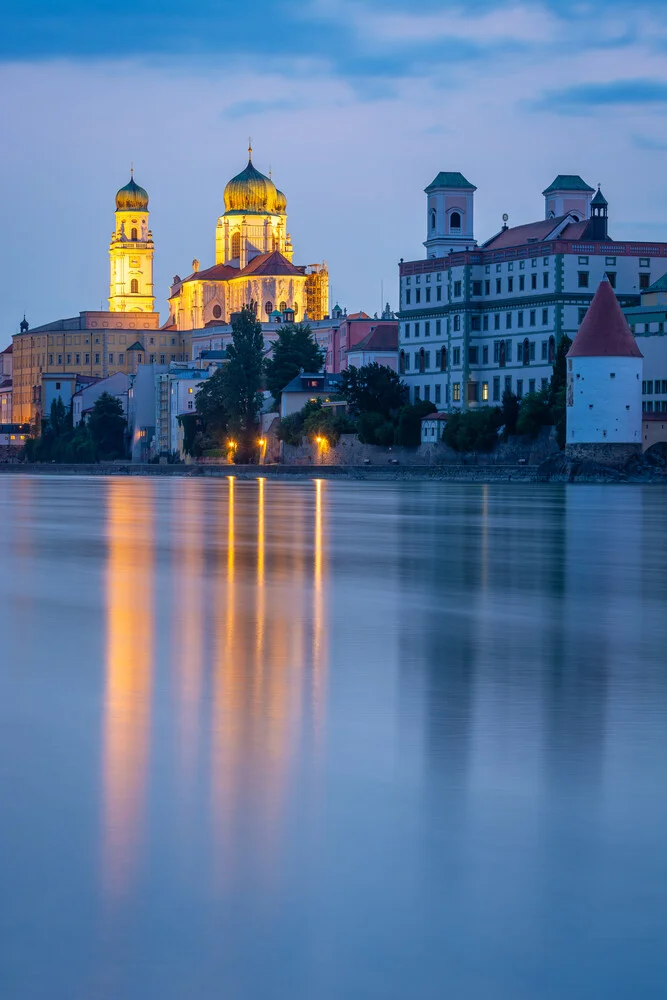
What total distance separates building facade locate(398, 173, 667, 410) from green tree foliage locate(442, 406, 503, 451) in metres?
4.15

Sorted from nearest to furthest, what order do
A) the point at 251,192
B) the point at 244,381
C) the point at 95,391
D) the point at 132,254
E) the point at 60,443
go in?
the point at 244,381, the point at 60,443, the point at 95,391, the point at 251,192, the point at 132,254

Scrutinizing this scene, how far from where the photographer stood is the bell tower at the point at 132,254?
544 ft

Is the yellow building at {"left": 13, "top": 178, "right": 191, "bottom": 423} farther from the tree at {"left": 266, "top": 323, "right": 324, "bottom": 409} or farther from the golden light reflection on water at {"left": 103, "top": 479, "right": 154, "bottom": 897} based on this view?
the golden light reflection on water at {"left": 103, "top": 479, "right": 154, "bottom": 897}

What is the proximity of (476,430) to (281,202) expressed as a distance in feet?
257

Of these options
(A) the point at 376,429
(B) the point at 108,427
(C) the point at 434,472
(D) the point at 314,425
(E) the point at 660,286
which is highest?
(E) the point at 660,286

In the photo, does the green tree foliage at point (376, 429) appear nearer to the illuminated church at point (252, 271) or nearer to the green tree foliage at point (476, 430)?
the green tree foliage at point (476, 430)

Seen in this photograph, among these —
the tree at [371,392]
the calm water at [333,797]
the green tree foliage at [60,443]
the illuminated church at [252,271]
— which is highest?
the illuminated church at [252,271]

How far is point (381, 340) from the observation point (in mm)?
90750

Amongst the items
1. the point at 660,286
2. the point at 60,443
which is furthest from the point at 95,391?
the point at 660,286

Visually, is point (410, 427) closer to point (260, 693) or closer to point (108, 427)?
point (108, 427)

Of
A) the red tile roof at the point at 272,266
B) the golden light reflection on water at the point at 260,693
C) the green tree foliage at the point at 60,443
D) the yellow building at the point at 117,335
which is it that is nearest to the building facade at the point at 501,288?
the green tree foliage at the point at 60,443

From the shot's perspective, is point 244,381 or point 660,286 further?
point 244,381

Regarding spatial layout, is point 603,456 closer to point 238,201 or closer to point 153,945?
point 153,945

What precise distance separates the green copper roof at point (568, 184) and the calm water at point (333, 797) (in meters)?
72.9
